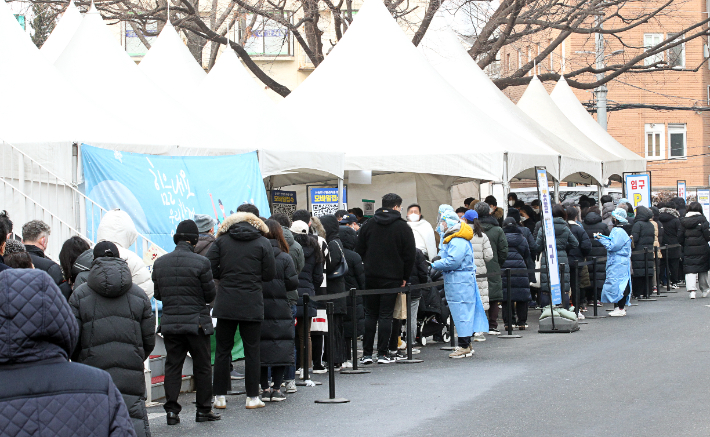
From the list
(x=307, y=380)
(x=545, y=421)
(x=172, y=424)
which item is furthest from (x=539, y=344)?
(x=172, y=424)

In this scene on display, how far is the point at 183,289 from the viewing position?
7.82 m

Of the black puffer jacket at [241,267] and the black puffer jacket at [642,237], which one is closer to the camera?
the black puffer jacket at [241,267]

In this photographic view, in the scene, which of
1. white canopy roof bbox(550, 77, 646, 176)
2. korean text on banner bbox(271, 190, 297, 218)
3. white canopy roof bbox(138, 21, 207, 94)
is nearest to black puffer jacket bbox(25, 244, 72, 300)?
korean text on banner bbox(271, 190, 297, 218)

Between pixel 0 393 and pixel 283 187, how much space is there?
17943mm

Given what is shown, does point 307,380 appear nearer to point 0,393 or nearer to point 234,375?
point 234,375

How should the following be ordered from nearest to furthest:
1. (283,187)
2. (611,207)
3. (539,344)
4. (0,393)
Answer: (0,393)
(539,344)
(611,207)
(283,187)

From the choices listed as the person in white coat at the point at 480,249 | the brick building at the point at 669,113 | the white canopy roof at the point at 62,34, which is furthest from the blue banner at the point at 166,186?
the brick building at the point at 669,113

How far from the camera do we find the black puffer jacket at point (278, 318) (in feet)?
28.7


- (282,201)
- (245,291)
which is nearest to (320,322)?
(245,291)

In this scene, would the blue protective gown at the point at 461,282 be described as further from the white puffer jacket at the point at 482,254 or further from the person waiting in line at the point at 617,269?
the person waiting in line at the point at 617,269

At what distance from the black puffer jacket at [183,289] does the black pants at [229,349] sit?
Result: 0.57 metres

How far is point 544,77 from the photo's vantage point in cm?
2839

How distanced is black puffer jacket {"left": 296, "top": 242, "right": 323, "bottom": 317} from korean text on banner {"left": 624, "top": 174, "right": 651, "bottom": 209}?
13792mm

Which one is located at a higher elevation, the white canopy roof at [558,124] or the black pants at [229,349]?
the white canopy roof at [558,124]
